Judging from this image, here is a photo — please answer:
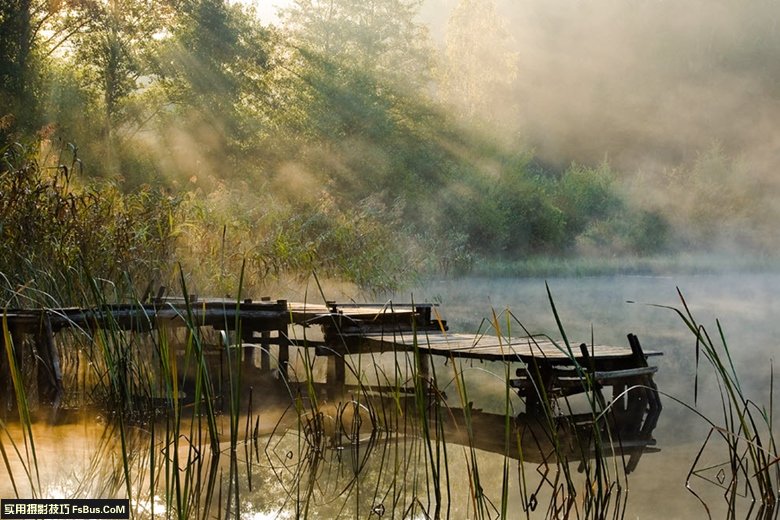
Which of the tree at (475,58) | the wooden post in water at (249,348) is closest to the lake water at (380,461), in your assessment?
the wooden post in water at (249,348)

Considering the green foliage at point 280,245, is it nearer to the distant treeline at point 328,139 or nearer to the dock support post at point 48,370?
the distant treeline at point 328,139

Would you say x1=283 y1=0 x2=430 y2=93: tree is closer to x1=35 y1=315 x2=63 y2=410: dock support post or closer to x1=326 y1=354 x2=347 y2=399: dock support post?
x1=326 y1=354 x2=347 y2=399: dock support post

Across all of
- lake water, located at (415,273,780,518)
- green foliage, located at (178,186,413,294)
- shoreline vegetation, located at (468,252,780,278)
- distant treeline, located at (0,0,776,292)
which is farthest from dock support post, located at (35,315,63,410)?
shoreline vegetation, located at (468,252,780,278)

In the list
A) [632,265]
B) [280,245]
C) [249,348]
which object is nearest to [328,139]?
[632,265]

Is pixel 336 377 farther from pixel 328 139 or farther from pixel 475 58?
pixel 475 58

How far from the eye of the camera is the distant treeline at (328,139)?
1098cm

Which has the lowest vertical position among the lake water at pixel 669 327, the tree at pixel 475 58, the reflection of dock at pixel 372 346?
the lake water at pixel 669 327

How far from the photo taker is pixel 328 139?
18.0 m

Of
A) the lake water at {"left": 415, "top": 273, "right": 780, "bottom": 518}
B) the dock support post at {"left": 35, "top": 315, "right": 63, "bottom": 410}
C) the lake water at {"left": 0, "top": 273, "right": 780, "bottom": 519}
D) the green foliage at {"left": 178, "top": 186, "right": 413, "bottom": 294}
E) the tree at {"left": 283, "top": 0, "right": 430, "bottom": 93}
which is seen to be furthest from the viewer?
the tree at {"left": 283, "top": 0, "right": 430, "bottom": 93}

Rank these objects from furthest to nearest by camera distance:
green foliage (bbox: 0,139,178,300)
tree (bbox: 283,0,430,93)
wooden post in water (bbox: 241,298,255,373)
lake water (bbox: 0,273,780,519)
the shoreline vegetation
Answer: tree (bbox: 283,0,430,93) < the shoreline vegetation < wooden post in water (bbox: 241,298,255,373) < green foliage (bbox: 0,139,178,300) < lake water (bbox: 0,273,780,519)

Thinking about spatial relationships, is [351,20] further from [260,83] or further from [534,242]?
[534,242]

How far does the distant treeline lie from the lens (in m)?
11.0

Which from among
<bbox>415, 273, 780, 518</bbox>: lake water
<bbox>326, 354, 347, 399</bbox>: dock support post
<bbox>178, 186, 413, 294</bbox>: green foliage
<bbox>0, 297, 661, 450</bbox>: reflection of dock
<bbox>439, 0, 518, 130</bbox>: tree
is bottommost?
<bbox>415, 273, 780, 518</bbox>: lake water

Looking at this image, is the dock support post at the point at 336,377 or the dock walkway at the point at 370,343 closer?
the dock walkway at the point at 370,343
